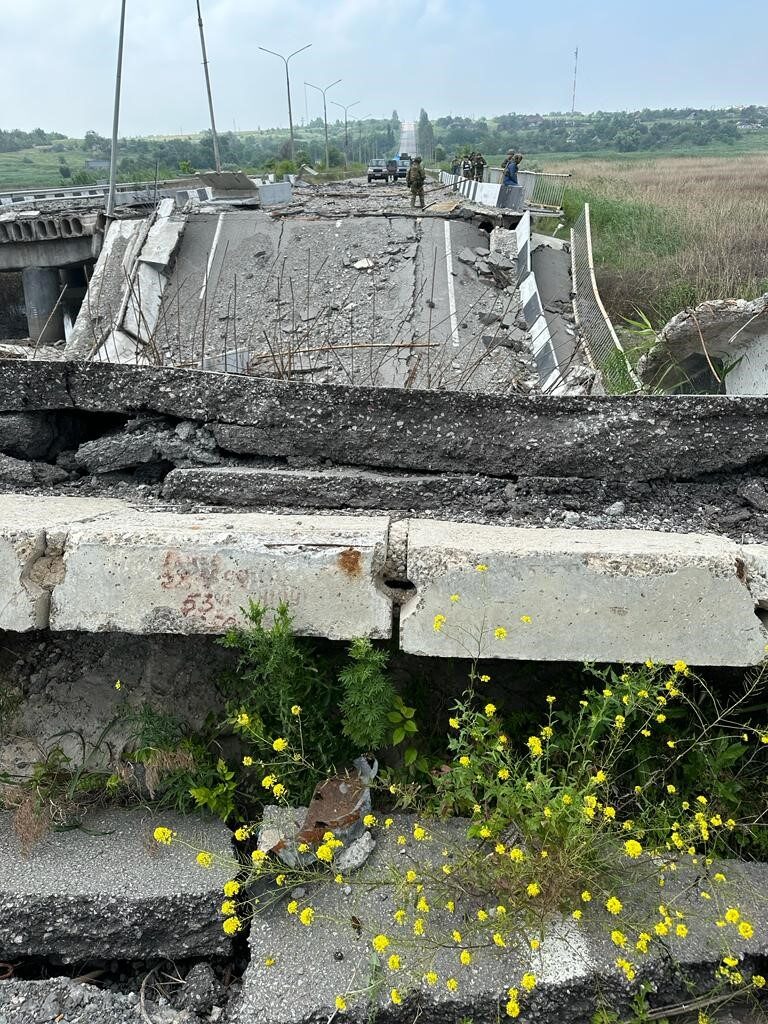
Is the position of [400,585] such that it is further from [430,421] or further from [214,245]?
[214,245]

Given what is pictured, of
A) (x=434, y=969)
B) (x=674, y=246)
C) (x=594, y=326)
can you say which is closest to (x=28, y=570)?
(x=434, y=969)

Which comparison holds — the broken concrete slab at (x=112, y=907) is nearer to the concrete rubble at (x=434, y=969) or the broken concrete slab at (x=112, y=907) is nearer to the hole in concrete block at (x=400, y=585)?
the concrete rubble at (x=434, y=969)

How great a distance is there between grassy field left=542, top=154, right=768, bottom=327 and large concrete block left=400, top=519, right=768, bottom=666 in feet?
22.0

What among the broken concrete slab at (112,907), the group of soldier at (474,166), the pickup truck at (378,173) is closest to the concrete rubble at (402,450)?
the broken concrete slab at (112,907)

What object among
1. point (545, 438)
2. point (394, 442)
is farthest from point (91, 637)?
point (545, 438)

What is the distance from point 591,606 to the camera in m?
1.93

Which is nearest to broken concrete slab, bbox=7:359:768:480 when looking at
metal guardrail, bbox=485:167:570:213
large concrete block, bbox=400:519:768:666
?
large concrete block, bbox=400:519:768:666

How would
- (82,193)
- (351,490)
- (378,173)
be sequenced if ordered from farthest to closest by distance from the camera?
1. (378,173)
2. (82,193)
3. (351,490)

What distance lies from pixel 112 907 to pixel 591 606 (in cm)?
169

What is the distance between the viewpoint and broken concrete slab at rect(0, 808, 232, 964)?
6.40ft

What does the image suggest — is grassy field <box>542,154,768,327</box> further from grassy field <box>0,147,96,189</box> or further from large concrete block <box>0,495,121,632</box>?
grassy field <box>0,147,96,189</box>

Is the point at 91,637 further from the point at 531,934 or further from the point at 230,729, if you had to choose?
the point at 531,934

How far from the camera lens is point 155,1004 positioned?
→ 1.90 m

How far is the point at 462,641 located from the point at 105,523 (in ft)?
4.14
